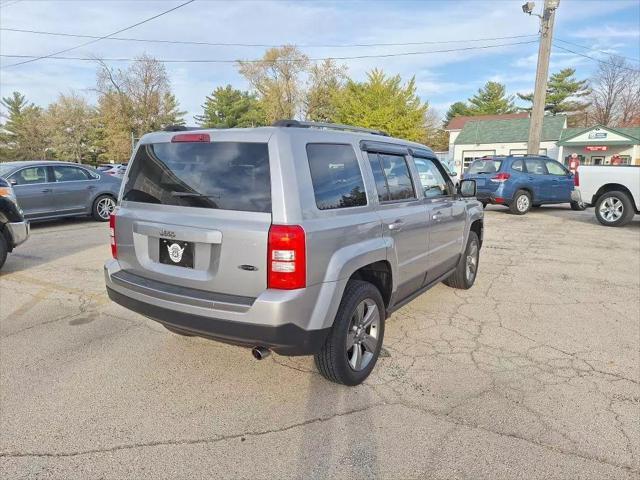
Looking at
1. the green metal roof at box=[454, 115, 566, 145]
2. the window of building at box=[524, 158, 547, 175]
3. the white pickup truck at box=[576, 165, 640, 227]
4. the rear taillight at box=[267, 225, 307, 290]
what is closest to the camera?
the rear taillight at box=[267, 225, 307, 290]

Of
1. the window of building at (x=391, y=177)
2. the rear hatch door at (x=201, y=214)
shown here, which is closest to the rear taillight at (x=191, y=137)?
the rear hatch door at (x=201, y=214)

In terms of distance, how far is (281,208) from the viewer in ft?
8.59

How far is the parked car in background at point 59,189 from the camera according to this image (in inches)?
380

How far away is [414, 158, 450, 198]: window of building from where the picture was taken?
14.2ft

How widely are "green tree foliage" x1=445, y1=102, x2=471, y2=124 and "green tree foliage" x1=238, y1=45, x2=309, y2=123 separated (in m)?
31.5

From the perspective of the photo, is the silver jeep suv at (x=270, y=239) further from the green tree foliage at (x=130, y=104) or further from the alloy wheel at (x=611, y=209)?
the green tree foliage at (x=130, y=104)

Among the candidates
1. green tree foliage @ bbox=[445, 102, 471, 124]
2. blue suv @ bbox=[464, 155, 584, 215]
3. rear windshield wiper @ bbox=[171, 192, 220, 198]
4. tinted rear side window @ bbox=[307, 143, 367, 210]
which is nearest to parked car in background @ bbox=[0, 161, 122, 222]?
rear windshield wiper @ bbox=[171, 192, 220, 198]

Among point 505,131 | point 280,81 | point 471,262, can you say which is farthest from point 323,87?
point 471,262

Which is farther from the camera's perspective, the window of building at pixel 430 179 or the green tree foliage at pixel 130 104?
the green tree foliage at pixel 130 104

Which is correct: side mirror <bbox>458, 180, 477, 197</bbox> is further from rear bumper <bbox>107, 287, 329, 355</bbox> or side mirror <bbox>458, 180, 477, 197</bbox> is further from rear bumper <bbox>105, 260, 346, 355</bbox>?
rear bumper <bbox>107, 287, 329, 355</bbox>

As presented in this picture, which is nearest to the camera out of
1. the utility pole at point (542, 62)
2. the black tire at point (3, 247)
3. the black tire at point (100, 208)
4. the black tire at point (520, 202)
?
the black tire at point (3, 247)

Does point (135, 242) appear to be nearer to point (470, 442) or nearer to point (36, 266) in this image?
point (470, 442)

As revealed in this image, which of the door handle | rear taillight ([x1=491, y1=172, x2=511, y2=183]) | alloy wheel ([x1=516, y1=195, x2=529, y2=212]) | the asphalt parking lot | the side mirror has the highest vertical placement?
the side mirror

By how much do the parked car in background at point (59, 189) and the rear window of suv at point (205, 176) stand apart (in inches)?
259
